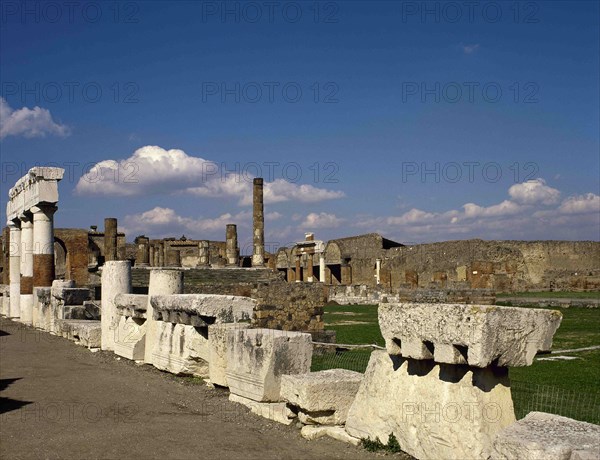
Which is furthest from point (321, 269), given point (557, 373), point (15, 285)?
point (557, 373)

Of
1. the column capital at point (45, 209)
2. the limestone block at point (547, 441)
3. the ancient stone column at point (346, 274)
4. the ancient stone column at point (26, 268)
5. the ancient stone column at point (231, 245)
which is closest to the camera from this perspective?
the limestone block at point (547, 441)

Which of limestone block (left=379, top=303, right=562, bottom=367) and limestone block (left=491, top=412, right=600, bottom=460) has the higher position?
limestone block (left=379, top=303, right=562, bottom=367)

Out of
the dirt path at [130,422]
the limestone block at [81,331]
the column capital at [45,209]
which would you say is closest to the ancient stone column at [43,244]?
the column capital at [45,209]

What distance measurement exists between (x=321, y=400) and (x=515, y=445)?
6.91 feet

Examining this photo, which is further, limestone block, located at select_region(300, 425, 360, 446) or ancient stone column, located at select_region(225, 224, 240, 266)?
ancient stone column, located at select_region(225, 224, 240, 266)

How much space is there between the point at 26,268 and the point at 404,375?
57.7 feet

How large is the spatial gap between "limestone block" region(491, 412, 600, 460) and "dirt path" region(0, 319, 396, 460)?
112 centimetres

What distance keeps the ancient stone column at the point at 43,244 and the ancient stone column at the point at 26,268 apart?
369mm

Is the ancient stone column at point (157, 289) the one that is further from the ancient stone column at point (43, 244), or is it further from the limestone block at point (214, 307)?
the ancient stone column at point (43, 244)

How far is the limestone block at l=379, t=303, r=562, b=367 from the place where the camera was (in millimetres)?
3844

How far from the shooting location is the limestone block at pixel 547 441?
127 inches

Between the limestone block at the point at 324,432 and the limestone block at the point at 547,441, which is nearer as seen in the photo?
the limestone block at the point at 547,441

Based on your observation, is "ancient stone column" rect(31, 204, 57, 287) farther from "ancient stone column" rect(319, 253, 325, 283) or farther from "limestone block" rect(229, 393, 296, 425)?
"ancient stone column" rect(319, 253, 325, 283)

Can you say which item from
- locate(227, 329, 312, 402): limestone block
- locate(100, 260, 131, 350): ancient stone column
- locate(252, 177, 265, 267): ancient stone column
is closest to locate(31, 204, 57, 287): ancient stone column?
locate(100, 260, 131, 350): ancient stone column
